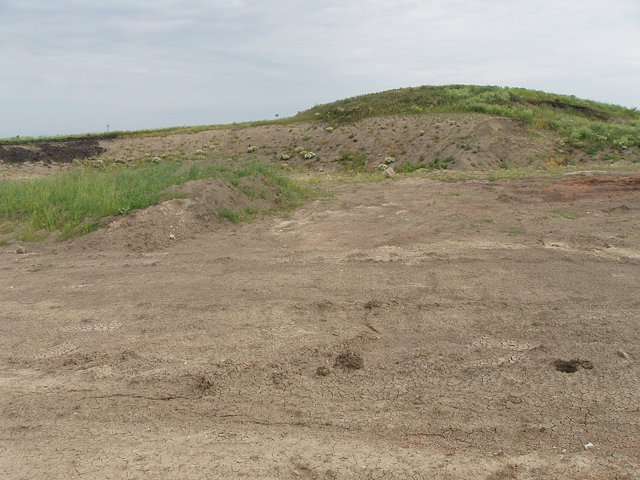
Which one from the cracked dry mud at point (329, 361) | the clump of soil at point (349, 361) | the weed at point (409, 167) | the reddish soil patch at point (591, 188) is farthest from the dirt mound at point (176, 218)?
the weed at point (409, 167)

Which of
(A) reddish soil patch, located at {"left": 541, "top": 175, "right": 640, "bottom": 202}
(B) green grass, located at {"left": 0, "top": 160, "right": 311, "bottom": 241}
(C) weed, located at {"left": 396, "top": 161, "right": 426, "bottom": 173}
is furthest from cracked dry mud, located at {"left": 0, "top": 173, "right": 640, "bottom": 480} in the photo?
(C) weed, located at {"left": 396, "top": 161, "right": 426, "bottom": 173}

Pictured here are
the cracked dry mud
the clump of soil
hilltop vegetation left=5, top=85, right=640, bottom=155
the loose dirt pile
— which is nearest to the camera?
the cracked dry mud

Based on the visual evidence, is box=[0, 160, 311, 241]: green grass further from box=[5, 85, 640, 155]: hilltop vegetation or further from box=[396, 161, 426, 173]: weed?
box=[5, 85, 640, 155]: hilltop vegetation

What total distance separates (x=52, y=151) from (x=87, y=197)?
20.8 meters

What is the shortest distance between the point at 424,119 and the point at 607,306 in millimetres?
21986

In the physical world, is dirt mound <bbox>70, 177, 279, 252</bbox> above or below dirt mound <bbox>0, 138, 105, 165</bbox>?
below

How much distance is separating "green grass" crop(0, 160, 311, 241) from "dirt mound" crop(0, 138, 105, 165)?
15111mm

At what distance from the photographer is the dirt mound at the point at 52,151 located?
985 inches

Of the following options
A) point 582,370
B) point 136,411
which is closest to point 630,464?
point 582,370

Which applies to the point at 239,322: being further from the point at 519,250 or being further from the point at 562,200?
the point at 562,200

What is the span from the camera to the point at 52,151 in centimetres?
2727

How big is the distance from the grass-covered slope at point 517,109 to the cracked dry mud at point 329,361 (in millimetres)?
17838

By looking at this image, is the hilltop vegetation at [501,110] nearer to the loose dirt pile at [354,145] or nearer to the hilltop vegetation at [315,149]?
the hilltop vegetation at [315,149]

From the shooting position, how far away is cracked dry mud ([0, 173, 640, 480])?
3.00m
